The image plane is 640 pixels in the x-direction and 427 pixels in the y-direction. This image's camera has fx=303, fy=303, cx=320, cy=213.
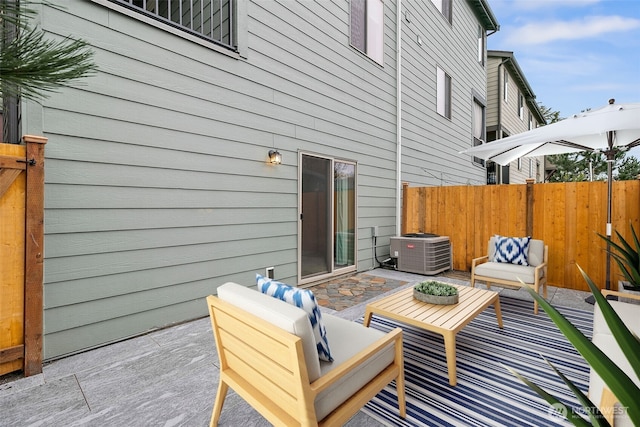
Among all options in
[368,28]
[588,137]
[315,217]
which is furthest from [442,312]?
[368,28]

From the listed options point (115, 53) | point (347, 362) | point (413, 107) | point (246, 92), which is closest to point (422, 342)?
point (347, 362)

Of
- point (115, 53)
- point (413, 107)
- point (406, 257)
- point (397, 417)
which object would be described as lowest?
point (397, 417)

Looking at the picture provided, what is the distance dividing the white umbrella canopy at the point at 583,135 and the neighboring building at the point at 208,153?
2.30m

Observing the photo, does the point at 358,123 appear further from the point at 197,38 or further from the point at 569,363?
the point at 569,363

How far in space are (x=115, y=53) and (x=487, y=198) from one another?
19.2 ft

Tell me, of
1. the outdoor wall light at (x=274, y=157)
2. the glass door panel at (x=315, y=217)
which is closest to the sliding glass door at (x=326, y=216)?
the glass door panel at (x=315, y=217)

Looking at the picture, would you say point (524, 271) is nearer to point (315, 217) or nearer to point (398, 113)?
point (315, 217)

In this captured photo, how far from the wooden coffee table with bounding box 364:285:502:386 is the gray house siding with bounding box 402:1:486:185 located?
4.24m

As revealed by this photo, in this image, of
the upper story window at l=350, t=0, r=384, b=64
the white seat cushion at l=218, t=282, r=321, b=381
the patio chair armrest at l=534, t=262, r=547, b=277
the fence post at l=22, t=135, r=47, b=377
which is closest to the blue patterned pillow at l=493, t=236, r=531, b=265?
the patio chair armrest at l=534, t=262, r=547, b=277

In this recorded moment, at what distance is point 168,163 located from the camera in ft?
10.3

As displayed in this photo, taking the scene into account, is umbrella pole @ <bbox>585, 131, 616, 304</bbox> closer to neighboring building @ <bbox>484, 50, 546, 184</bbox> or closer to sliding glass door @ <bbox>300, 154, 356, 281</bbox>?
sliding glass door @ <bbox>300, 154, 356, 281</bbox>

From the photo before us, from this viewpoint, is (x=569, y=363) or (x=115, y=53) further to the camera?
(x=115, y=53)

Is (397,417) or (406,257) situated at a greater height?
(406,257)

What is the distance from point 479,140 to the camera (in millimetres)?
10242
